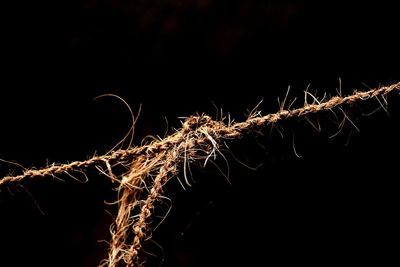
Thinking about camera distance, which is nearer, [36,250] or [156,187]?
[156,187]

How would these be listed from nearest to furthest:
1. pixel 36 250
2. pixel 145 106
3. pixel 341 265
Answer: pixel 341 265 → pixel 36 250 → pixel 145 106

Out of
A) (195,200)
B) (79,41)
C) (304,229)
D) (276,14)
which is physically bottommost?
(304,229)

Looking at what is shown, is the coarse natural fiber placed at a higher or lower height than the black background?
lower

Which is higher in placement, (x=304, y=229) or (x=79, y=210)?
(x=79, y=210)

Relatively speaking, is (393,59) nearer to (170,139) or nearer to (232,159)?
(232,159)

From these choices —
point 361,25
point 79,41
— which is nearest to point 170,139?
point 79,41

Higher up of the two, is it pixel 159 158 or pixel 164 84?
pixel 164 84

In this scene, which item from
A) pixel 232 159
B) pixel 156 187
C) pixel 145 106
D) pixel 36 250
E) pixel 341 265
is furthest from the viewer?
pixel 145 106

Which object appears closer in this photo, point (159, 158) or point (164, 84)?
point (159, 158)
